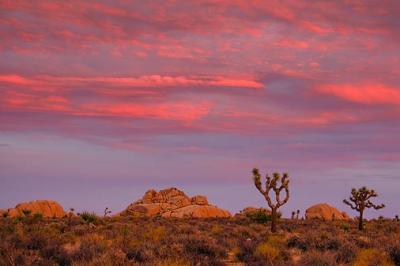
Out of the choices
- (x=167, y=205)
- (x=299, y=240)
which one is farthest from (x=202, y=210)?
(x=299, y=240)

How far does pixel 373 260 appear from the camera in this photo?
51.1 feet

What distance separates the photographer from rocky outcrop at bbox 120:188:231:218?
230 feet

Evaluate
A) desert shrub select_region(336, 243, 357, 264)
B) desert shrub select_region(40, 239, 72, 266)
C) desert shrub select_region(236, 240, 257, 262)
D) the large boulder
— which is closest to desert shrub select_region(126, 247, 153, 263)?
desert shrub select_region(40, 239, 72, 266)

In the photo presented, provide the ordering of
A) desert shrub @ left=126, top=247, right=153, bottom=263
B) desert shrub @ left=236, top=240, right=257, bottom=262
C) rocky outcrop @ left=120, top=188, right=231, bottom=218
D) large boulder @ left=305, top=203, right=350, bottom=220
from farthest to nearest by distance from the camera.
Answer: large boulder @ left=305, top=203, right=350, bottom=220 → rocky outcrop @ left=120, top=188, right=231, bottom=218 → desert shrub @ left=236, top=240, right=257, bottom=262 → desert shrub @ left=126, top=247, right=153, bottom=263

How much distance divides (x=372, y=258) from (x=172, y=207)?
2572 inches

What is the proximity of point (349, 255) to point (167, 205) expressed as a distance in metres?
64.2

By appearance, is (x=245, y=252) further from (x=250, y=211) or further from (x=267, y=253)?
(x=250, y=211)

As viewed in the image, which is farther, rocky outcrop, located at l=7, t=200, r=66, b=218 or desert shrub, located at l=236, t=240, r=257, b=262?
rocky outcrop, located at l=7, t=200, r=66, b=218

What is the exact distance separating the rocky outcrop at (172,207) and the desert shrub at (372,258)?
A: 5040cm

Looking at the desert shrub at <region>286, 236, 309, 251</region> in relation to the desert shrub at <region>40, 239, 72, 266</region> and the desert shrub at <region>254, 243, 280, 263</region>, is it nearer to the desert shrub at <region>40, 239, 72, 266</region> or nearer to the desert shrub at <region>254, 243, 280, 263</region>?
the desert shrub at <region>254, 243, 280, 263</region>

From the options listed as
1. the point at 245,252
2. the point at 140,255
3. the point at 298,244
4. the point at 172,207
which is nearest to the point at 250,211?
the point at 172,207

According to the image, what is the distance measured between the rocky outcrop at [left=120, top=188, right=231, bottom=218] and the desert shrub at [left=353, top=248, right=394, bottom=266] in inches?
1984

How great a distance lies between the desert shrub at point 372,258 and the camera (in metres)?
14.8

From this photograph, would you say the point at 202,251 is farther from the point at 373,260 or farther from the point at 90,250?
the point at 373,260
